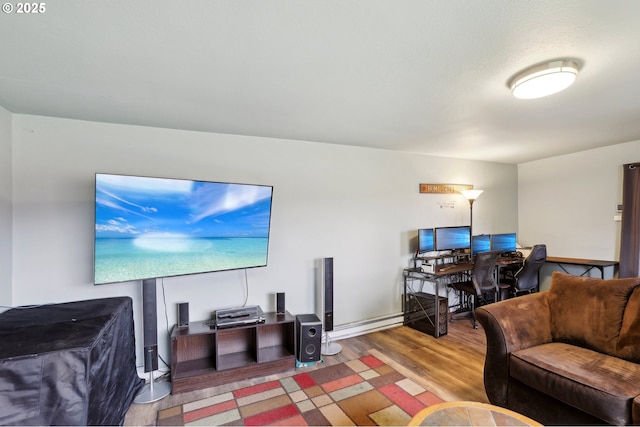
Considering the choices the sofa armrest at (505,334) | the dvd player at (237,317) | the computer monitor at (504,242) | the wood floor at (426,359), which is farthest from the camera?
the computer monitor at (504,242)

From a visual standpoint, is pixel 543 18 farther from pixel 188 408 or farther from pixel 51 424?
pixel 188 408

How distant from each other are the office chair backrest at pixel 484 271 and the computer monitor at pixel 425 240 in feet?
1.82

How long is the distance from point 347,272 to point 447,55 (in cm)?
253

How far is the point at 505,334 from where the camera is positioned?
78.3 inches

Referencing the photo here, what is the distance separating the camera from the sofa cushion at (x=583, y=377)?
1.47 m

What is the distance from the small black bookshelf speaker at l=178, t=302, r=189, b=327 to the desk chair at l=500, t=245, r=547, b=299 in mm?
3984

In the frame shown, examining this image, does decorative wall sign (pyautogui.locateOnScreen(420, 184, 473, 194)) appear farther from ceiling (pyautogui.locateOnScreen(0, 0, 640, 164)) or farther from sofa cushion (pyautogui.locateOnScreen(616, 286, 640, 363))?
sofa cushion (pyautogui.locateOnScreen(616, 286, 640, 363))

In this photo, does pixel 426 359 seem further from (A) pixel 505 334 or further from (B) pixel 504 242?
(B) pixel 504 242

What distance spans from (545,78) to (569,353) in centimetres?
177

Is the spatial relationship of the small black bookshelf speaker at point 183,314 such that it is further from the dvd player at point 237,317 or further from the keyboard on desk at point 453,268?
the keyboard on desk at point 453,268

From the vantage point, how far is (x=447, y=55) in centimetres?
159

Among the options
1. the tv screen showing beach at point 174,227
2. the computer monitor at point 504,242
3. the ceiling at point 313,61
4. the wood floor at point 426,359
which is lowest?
the wood floor at point 426,359

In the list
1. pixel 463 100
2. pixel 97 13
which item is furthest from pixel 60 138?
pixel 463 100

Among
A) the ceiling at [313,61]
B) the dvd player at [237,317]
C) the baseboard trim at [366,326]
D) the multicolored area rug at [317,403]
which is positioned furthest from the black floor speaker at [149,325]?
the baseboard trim at [366,326]
